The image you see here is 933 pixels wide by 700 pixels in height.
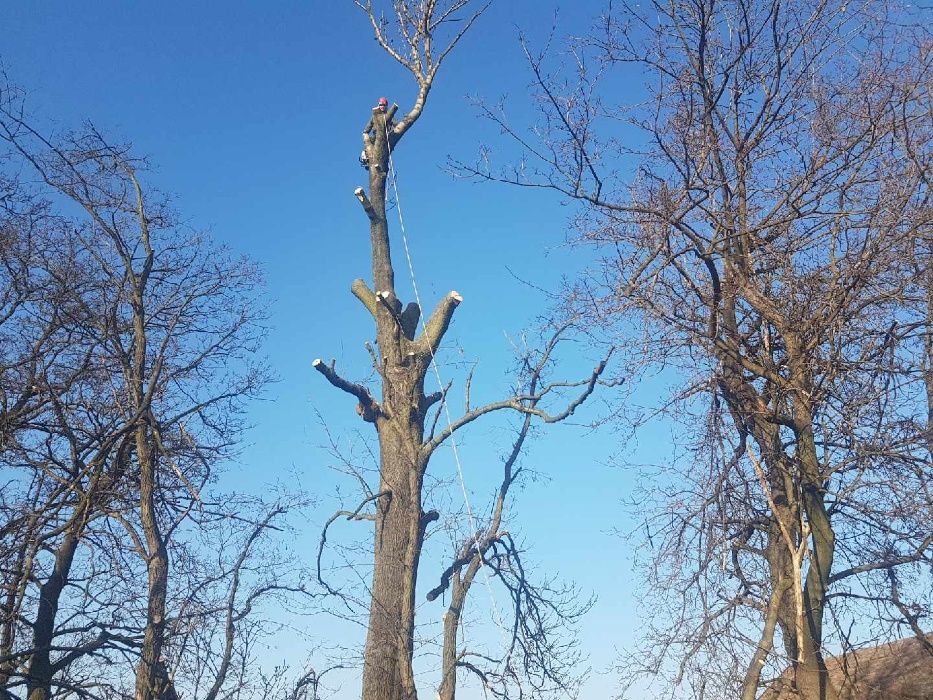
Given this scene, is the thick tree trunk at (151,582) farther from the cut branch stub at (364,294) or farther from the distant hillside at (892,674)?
the distant hillside at (892,674)

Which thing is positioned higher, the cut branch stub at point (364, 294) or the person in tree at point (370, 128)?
the person in tree at point (370, 128)

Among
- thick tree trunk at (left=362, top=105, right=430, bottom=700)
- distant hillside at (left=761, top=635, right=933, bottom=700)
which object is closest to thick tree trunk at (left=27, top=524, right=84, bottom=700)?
thick tree trunk at (left=362, top=105, right=430, bottom=700)

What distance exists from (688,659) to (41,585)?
556 centimetres

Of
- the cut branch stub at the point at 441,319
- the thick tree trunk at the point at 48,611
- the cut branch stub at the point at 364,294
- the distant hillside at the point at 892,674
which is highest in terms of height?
the cut branch stub at the point at 364,294

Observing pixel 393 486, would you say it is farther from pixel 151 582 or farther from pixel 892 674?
pixel 892 674

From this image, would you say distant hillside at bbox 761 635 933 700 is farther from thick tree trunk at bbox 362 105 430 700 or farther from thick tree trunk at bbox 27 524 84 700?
thick tree trunk at bbox 27 524 84 700

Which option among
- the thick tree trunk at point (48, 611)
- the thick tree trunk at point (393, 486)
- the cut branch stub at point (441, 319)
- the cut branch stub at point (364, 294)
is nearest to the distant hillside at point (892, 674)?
the thick tree trunk at point (393, 486)

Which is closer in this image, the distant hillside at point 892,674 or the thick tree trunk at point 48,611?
the distant hillside at point 892,674

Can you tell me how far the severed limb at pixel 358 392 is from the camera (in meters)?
9.39

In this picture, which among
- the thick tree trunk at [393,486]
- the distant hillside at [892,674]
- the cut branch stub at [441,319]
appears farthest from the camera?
the cut branch stub at [441,319]

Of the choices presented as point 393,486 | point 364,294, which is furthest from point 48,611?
point 364,294

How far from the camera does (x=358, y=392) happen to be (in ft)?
31.7

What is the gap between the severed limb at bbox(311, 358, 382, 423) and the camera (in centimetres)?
939

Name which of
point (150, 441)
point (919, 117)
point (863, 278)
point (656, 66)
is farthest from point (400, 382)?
point (919, 117)
